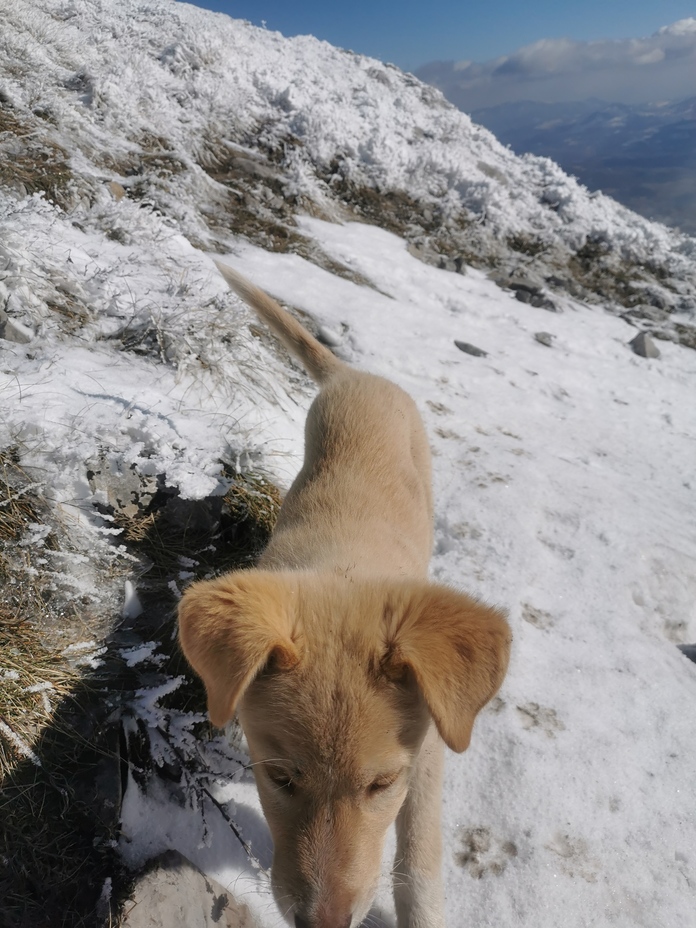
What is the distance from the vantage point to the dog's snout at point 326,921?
1446 mm

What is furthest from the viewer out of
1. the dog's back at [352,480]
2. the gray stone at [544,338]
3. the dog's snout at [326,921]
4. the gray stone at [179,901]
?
the gray stone at [544,338]

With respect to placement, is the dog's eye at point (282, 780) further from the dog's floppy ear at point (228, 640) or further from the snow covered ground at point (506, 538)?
the snow covered ground at point (506, 538)

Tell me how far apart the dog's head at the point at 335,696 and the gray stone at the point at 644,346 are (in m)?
7.91

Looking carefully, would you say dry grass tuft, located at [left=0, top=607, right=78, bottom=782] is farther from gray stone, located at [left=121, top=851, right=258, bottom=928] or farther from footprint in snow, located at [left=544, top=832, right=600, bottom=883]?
footprint in snow, located at [left=544, top=832, right=600, bottom=883]

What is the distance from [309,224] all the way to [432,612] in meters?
7.86

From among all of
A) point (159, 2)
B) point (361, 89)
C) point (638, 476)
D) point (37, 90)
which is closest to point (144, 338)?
point (638, 476)

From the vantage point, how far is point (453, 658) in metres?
1.54

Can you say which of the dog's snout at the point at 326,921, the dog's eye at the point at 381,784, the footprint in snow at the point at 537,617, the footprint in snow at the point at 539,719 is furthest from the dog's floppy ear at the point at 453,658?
the footprint in snow at the point at 537,617

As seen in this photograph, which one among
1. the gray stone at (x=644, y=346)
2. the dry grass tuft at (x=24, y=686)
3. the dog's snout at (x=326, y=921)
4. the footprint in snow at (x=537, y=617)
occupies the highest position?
the gray stone at (x=644, y=346)

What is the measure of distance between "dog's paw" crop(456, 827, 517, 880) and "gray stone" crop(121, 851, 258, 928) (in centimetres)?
88

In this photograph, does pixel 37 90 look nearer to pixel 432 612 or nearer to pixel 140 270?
pixel 140 270

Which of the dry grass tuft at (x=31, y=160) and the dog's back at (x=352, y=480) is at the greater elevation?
the dry grass tuft at (x=31, y=160)

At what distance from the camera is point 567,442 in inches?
221

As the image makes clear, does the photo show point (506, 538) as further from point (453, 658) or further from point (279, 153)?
point (279, 153)
